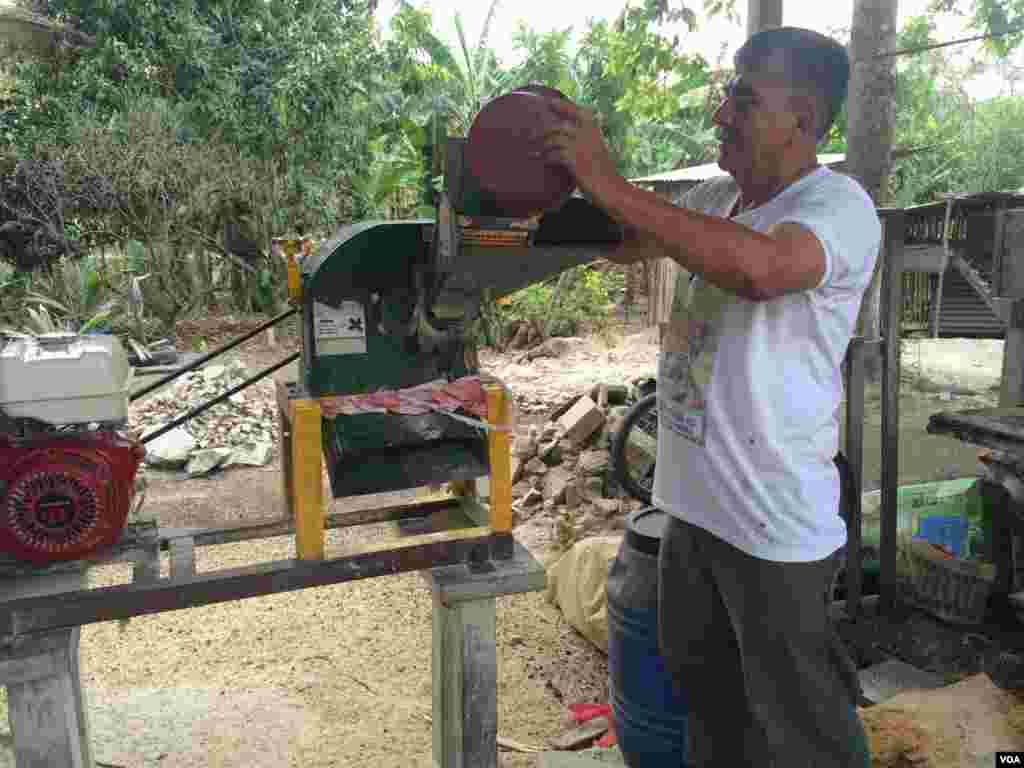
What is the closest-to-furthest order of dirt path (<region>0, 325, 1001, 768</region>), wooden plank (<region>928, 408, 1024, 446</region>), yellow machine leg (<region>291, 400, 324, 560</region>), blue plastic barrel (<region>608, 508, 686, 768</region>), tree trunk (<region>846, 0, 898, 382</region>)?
yellow machine leg (<region>291, 400, 324, 560</region>) → blue plastic barrel (<region>608, 508, 686, 768</region>) → wooden plank (<region>928, 408, 1024, 446</region>) → dirt path (<region>0, 325, 1001, 768</region>) → tree trunk (<region>846, 0, 898, 382</region>)

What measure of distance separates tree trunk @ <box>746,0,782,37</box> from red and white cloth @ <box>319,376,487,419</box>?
7.54 feet

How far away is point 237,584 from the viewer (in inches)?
56.9

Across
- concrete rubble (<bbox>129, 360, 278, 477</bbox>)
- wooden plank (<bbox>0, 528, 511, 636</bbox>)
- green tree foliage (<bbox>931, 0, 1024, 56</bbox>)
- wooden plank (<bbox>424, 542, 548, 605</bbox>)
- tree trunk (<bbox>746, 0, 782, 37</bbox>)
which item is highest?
green tree foliage (<bbox>931, 0, 1024, 56</bbox>)

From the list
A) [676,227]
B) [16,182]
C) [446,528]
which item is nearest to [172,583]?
[446,528]

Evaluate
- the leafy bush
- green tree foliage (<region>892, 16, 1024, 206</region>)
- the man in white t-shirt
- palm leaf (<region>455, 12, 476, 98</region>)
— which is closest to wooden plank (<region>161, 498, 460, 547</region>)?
the man in white t-shirt

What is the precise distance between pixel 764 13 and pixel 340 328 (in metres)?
2.41

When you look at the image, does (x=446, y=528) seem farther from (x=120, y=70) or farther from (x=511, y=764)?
(x=120, y=70)

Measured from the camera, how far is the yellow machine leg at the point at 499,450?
1523 millimetres

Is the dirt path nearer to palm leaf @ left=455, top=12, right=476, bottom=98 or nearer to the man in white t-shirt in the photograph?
the man in white t-shirt

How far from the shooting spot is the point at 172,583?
1.42 meters

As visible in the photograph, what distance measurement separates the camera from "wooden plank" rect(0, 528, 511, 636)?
53.1 inches

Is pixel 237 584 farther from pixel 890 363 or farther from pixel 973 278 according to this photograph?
pixel 973 278

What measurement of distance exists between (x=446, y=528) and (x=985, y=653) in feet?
5.83

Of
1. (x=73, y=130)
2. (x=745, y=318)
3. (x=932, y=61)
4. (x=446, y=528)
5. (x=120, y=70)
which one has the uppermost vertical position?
(x=932, y=61)
